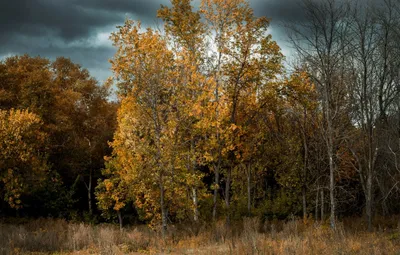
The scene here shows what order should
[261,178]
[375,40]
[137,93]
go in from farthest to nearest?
1. [261,178]
2. [375,40]
3. [137,93]

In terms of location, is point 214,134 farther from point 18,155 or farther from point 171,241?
point 18,155

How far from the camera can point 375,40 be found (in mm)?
17469

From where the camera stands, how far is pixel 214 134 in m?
18.9

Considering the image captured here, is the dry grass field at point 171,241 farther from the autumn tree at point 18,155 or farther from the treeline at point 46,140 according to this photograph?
the treeline at point 46,140

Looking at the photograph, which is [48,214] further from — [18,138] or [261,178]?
[261,178]

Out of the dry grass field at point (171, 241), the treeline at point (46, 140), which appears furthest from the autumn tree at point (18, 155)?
the dry grass field at point (171, 241)

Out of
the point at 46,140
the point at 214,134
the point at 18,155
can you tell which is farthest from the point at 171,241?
the point at 46,140

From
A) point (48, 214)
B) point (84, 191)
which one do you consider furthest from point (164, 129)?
point (84, 191)

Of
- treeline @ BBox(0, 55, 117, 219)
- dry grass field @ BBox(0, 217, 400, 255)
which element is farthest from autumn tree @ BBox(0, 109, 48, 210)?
dry grass field @ BBox(0, 217, 400, 255)

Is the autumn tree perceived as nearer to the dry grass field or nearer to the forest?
the forest

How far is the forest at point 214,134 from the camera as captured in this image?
15.3 meters

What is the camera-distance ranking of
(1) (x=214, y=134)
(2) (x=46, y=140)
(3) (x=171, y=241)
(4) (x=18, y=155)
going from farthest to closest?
(2) (x=46, y=140), (4) (x=18, y=155), (1) (x=214, y=134), (3) (x=171, y=241)

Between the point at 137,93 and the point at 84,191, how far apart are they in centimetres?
2006

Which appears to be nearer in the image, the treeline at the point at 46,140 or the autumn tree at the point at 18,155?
the autumn tree at the point at 18,155
